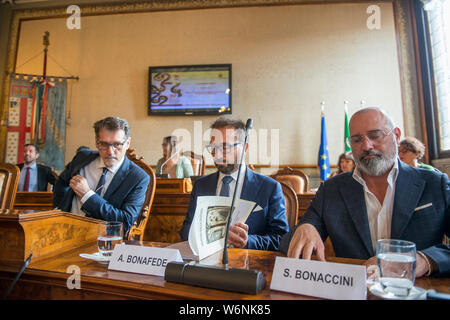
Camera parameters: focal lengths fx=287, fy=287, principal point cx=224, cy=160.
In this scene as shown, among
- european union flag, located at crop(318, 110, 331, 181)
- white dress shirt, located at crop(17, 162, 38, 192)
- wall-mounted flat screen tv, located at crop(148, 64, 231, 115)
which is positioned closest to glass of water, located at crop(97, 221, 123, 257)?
white dress shirt, located at crop(17, 162, 38, 192)

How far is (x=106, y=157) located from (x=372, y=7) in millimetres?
5472

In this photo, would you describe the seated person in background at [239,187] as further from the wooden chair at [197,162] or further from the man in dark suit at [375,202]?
the wooden chair at [197,162]

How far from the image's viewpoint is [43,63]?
582 cm

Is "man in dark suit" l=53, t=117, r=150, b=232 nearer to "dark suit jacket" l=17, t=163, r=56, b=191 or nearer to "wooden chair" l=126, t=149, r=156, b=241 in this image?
"wooden chair" l=126, t=149, r=156, b=241

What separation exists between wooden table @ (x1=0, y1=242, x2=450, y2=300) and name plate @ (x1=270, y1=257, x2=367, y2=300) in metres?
0.03

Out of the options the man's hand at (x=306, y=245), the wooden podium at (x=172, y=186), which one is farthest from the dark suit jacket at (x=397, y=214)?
the wooden podium at (x=172, y=186)

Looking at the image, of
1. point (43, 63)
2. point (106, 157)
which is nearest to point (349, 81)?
point (106, 157)

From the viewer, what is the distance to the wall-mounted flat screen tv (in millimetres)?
5262

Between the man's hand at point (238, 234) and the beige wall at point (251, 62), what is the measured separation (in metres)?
4.11

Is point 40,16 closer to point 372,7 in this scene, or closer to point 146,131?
point 146,131

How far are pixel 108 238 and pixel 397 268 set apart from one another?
0.81 metres

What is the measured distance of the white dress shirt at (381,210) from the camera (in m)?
1.15

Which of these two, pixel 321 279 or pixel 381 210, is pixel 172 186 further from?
pixel 321 279
